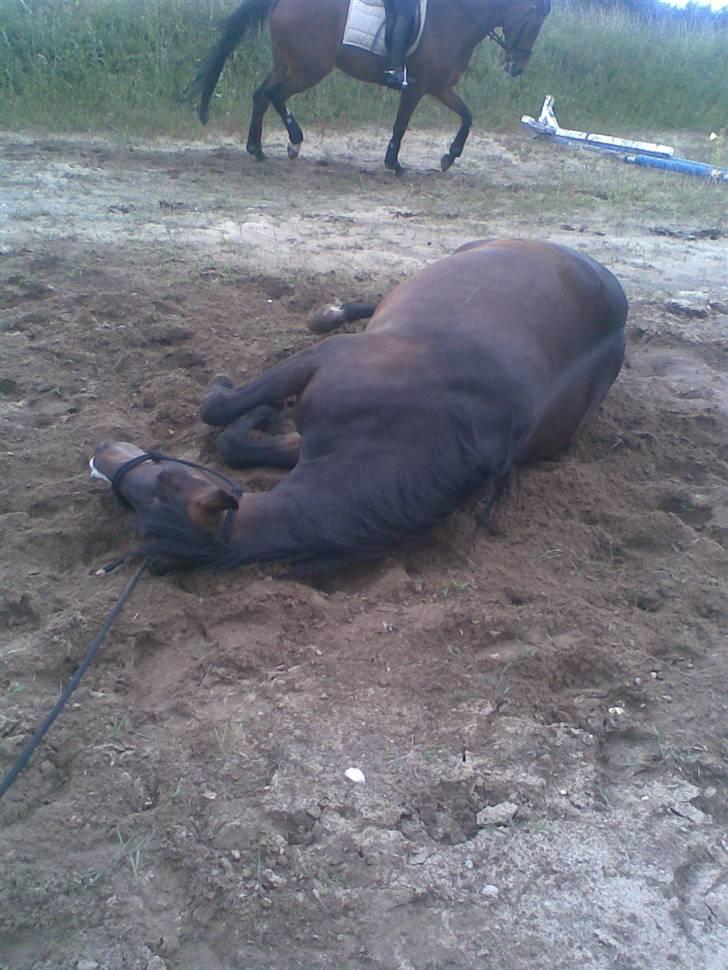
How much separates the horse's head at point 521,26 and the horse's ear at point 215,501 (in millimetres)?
8382

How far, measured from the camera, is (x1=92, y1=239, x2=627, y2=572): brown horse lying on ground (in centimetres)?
274

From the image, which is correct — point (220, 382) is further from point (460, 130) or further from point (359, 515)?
A: point (460, 130)

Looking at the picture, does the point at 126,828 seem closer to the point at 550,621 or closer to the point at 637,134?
the point at 550,621

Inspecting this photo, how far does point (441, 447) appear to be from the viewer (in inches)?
110

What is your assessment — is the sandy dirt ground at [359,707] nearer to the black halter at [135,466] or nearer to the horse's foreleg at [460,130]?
the black halter at [135,466]

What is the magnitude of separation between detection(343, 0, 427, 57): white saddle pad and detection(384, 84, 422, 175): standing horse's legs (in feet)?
1.65

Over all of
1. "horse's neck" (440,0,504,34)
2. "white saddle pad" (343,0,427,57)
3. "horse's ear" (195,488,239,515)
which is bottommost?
"horse's ear" (195,488,239,515)

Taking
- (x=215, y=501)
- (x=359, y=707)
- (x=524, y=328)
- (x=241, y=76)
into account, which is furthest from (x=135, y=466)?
(x=241, y=76)

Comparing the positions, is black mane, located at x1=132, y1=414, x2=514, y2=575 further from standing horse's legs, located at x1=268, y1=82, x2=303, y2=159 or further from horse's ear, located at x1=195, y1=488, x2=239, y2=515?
standing horse's legs, located at x1=268, y1=82, x2=303, y2=159

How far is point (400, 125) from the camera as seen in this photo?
29.1ft

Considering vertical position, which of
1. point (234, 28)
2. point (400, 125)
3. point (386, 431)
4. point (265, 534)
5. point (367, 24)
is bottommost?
point (265, 534)

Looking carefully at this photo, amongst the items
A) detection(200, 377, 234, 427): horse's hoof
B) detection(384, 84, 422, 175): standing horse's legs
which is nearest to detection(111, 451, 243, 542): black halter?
detection(200, 377, 234, 427): horse's hoof

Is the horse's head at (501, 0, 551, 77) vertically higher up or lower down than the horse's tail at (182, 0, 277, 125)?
higher up

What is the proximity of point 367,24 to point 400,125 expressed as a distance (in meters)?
0.99
